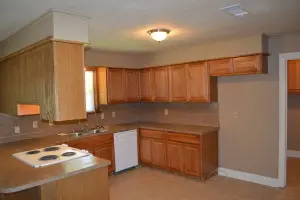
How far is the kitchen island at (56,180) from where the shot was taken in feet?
6.95

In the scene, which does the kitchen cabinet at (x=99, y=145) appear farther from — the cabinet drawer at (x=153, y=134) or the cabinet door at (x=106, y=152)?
the cabinet drawer at (x=153, y=134)

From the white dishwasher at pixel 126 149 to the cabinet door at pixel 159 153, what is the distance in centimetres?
40

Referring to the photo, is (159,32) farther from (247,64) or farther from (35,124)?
(35,124)

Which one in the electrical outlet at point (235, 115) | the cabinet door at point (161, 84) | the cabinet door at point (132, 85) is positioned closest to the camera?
the electrical outlet at point (235, 115)

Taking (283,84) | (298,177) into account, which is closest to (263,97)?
(283,84)

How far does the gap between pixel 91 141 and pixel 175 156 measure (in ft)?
5.24

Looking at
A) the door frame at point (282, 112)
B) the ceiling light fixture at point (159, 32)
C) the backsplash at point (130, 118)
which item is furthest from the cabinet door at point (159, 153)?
the ceiling light fixture at point (159, 32)

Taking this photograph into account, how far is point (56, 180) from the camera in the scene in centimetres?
227

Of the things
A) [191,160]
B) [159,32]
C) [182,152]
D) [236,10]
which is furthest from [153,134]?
[236,10]

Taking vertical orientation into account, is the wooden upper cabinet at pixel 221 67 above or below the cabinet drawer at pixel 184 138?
above

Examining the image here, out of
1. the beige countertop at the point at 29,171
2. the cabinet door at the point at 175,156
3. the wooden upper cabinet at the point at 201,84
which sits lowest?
the cabinet door at the point at 175,156

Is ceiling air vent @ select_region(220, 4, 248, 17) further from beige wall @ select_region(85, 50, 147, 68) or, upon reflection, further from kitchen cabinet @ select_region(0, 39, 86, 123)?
beige wall @ select_region(85, 50, 147, 68)

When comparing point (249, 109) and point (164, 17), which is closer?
point (164, 17)

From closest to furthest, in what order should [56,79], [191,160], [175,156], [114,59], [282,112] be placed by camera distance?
[56,79]
[282,112]
[191,160]
[175,156]
[114,59]
